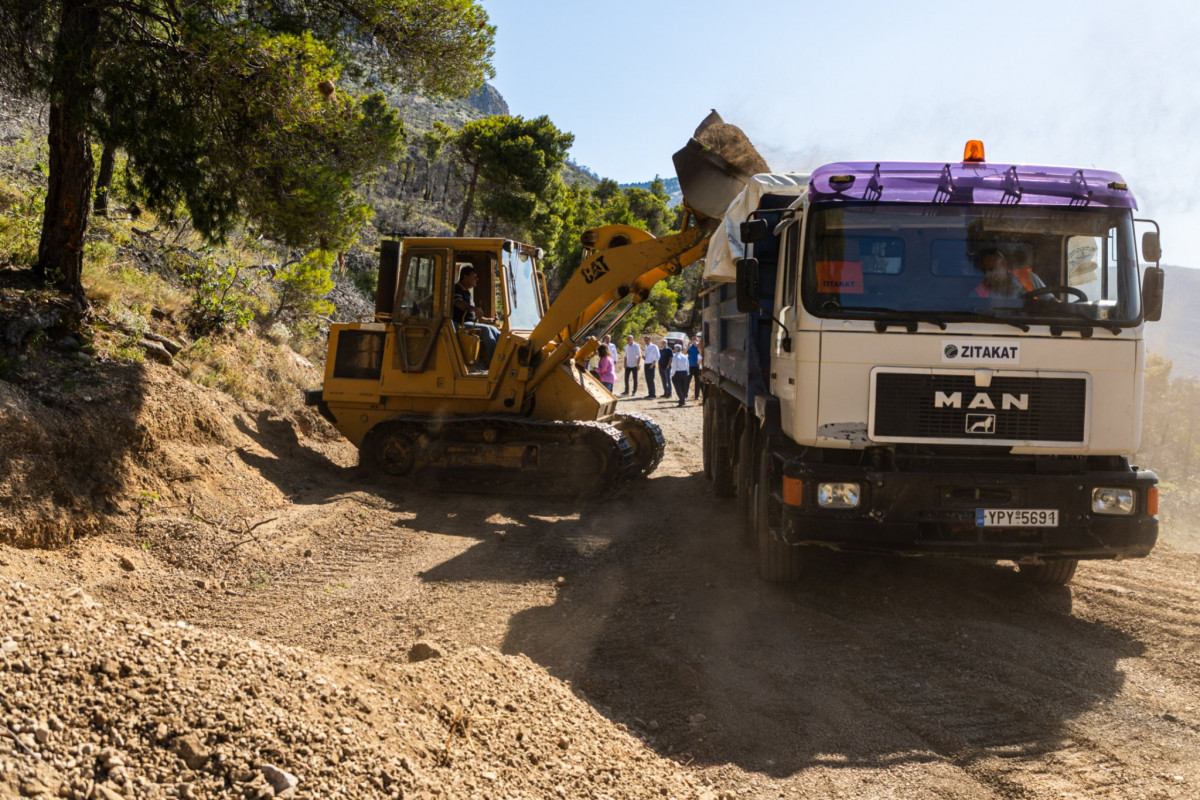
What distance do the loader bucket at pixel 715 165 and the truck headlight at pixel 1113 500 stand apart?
452 centimetres

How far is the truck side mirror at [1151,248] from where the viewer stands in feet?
19.8

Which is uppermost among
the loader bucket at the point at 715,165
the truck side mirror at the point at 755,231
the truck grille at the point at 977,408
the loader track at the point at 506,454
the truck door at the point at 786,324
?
the loader bucket at the point at 715,165

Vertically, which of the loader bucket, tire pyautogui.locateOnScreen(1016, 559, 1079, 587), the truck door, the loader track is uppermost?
the loader bucket

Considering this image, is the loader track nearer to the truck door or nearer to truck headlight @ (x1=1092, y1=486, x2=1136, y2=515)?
the truck door

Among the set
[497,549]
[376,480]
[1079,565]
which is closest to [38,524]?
[497,549]

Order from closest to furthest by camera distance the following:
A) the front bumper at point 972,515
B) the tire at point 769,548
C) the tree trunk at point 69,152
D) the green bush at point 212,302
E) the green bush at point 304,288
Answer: the front bumper at point 972,515
the tire at point 769,548
the tree trunk at point 69,152
the green bush at point 212,302
the green bush at point 304,288

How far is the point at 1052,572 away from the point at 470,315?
21.7 feet

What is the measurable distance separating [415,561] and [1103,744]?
198 inches

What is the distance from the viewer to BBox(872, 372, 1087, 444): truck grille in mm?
5914

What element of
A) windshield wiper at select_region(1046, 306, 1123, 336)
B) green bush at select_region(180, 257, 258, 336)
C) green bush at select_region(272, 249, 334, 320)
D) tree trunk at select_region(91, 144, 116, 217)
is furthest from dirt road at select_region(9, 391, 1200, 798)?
tree trunk at select_region(91, 144, 116, 217)

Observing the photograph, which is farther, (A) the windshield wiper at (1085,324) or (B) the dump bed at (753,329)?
(B) the dump bed at (753,329)

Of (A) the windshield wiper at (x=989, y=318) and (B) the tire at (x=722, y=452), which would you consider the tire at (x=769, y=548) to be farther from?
(B) the tire at (x=722, y=452)

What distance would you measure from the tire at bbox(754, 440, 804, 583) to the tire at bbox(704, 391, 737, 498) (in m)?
2.56

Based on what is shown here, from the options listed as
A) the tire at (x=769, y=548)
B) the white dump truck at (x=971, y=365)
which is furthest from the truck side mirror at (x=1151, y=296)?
the tire at (x=769, y=548)
